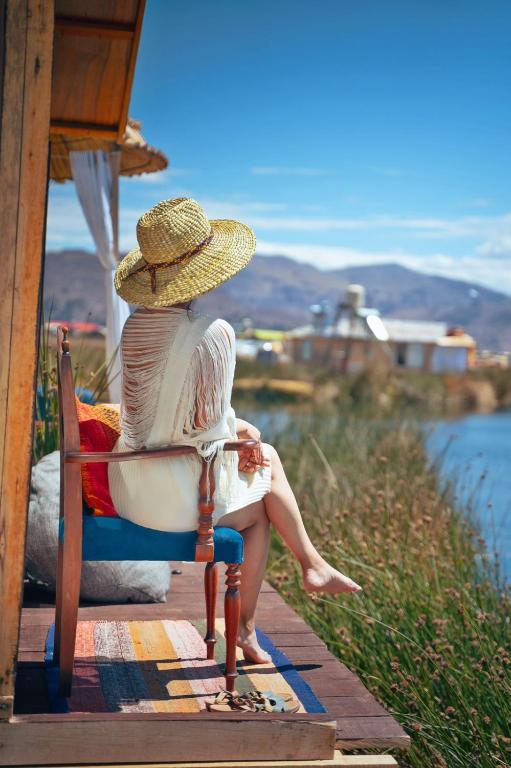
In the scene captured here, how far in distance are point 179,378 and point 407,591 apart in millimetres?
1634

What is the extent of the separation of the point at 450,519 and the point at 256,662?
265 centimetres

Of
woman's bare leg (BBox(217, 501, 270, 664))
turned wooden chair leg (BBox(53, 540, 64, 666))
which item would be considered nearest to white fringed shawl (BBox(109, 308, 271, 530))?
woman's bare leg (BBox(217, 501, 270, 664))

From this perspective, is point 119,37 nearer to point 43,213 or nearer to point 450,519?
point 43,213

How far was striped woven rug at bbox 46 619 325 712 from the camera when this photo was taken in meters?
2.85

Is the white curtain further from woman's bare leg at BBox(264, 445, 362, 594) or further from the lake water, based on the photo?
woman's bare leg at BBox(264, 445, 362, 594)

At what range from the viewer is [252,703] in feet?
9.00

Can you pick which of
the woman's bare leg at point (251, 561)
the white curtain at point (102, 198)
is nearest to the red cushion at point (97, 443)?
the woman's bare leg at point (251, 561)

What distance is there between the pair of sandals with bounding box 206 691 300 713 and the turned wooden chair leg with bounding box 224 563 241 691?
2.7 inches

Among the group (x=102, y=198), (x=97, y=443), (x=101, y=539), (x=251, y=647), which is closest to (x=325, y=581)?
(x=251, y=647)

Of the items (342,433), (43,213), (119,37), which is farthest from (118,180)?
(43,213)

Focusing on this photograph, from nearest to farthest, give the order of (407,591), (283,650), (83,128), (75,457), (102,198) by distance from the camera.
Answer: (75,457), (283,650), (407,591), (83,128), (102,198)

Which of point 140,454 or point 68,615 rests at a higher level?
point 140,454

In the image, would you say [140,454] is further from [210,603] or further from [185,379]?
[210,603]

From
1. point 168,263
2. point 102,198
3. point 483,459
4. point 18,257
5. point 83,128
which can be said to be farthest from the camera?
point 483,459
